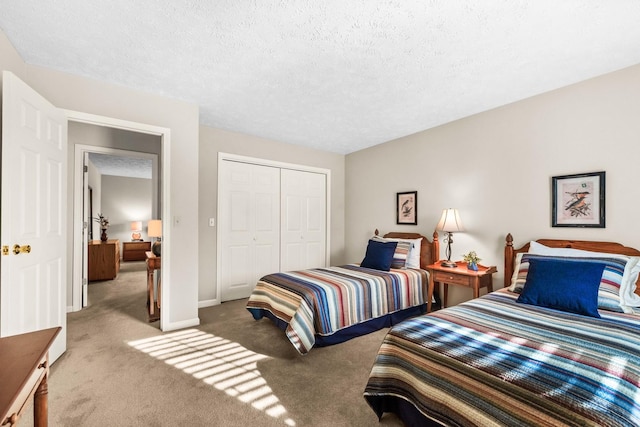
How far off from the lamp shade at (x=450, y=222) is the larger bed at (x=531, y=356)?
1114mm

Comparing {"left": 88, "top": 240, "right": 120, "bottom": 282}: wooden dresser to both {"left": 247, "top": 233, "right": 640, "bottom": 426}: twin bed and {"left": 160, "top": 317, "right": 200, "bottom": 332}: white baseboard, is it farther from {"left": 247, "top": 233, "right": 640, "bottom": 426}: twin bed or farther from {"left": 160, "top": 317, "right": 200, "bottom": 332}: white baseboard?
{"left": 247, "top": 233, "right": 640, "bottom": 426}: twin bed

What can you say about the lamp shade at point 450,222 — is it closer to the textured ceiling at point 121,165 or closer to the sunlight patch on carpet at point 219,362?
the sunlight patch on carpet at point 219,362

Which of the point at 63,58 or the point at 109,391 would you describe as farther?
the point at 63,58

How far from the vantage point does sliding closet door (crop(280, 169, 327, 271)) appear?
488cm

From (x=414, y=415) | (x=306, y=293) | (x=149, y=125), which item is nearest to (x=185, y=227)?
(x=149, y=125)

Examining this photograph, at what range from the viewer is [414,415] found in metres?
1.56

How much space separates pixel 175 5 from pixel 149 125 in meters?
1.54

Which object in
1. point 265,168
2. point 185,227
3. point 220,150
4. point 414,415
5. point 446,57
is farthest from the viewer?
point 265,168

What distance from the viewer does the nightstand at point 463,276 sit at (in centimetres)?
301

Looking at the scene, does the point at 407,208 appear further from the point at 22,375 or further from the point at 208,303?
the point at 22,375

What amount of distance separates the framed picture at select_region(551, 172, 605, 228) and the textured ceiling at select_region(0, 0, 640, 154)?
3.00ft

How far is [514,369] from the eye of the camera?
4.20 feet

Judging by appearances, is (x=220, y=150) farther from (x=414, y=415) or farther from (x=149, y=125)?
(x=414, y=415)

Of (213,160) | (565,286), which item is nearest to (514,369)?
(565,286)
